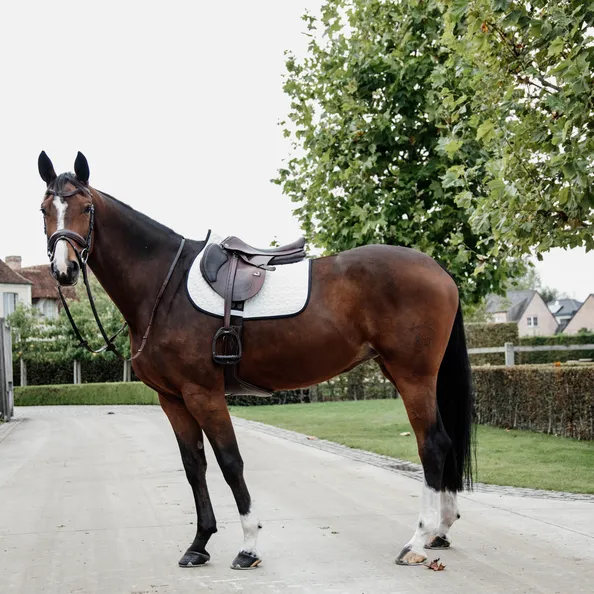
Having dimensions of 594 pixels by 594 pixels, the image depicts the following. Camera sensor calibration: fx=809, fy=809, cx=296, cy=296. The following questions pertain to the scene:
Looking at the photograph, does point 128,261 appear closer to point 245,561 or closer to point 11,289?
point 245,561

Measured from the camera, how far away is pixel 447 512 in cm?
564

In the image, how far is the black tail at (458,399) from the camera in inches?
227

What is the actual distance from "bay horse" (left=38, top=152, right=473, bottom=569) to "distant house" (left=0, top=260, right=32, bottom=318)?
2126 inches

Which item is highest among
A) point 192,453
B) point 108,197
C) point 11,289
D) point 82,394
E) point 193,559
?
point 11,289

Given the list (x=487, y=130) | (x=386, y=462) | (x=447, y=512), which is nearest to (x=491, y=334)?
(x=386, y=462)

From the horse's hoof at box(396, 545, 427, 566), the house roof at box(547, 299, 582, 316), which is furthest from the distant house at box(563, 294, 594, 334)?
the horse's hoof at box(396, 545, 427, 566)

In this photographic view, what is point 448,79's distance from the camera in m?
11.3

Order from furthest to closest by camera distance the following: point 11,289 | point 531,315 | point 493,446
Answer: point 531,315, point 11,289, point 493,446

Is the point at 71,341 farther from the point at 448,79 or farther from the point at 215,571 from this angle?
the point at 215,571

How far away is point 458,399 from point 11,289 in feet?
185

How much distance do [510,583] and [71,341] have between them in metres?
37.0

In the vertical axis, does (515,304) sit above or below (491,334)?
above

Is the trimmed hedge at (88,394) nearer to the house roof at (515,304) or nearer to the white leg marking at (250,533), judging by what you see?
the white leg marking at (250,533)

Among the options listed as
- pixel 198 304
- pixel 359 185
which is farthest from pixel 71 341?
pixel 198 304
